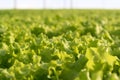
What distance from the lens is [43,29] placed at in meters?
6.57

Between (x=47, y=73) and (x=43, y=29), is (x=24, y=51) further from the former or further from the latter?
(x=43, y=29)

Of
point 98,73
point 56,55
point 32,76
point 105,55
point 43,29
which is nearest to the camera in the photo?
point 98,73

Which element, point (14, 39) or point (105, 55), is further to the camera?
point (14, 39)

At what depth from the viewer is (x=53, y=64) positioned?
110 inches

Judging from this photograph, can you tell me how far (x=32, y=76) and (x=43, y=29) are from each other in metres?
3.85

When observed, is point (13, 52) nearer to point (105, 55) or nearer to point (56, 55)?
point (56, 55)

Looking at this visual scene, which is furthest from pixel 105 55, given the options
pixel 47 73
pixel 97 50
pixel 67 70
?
pixel 47 73

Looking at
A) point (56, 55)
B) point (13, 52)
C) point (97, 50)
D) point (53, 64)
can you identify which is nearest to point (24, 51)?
point (13, 52)

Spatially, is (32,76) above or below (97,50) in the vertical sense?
below

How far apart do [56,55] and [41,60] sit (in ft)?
0.61

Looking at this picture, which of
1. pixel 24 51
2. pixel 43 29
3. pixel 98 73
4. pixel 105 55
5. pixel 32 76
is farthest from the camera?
pixel 43 29

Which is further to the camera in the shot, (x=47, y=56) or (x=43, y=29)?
(x=43, y=29)

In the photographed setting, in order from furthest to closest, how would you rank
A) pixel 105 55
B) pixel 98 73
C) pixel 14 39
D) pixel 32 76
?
1. pixel 14 39
2. pixel 32 76
3. pixel 105 55
4. pixel 98 73

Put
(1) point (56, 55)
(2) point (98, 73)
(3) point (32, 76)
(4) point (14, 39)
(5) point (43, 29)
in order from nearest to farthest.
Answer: (2) point (98, 73) < (3) point (32, 76) < (1) point (56, 55) < (4) point (14, 39) < (5) point (43, 29)
